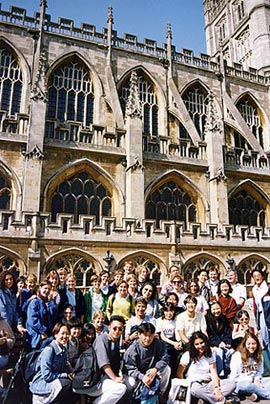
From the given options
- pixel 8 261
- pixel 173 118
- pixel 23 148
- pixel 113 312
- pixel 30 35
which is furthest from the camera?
pixel 173 118

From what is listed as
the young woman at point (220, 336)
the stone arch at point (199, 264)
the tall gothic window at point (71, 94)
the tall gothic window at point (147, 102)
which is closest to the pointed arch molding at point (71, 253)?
the stone arch at point (199, 264)

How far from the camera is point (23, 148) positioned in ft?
50.3

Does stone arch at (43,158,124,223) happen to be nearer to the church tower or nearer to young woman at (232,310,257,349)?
young woman at (232,310,257,349)

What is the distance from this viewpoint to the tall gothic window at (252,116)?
81.1 feet

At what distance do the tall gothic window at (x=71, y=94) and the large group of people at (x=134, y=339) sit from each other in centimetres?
1460

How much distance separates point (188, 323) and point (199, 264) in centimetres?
805

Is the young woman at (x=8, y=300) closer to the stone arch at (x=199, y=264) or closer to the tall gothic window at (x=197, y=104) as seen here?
the stone arch at (x=199, y=264)

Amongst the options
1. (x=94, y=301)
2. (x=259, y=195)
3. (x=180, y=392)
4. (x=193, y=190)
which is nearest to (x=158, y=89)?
(x=193, y=190)

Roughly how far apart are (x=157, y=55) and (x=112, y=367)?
2155 centimetres

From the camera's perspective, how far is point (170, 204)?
17.6 meters

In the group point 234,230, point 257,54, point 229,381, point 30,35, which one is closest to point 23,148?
point 30,35

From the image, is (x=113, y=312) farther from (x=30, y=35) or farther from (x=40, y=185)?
(x=30, y=35)

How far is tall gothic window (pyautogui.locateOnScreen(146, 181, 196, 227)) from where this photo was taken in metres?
17.2

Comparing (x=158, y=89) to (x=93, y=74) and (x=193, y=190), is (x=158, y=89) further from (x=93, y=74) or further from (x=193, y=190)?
(x=193, y=190)
